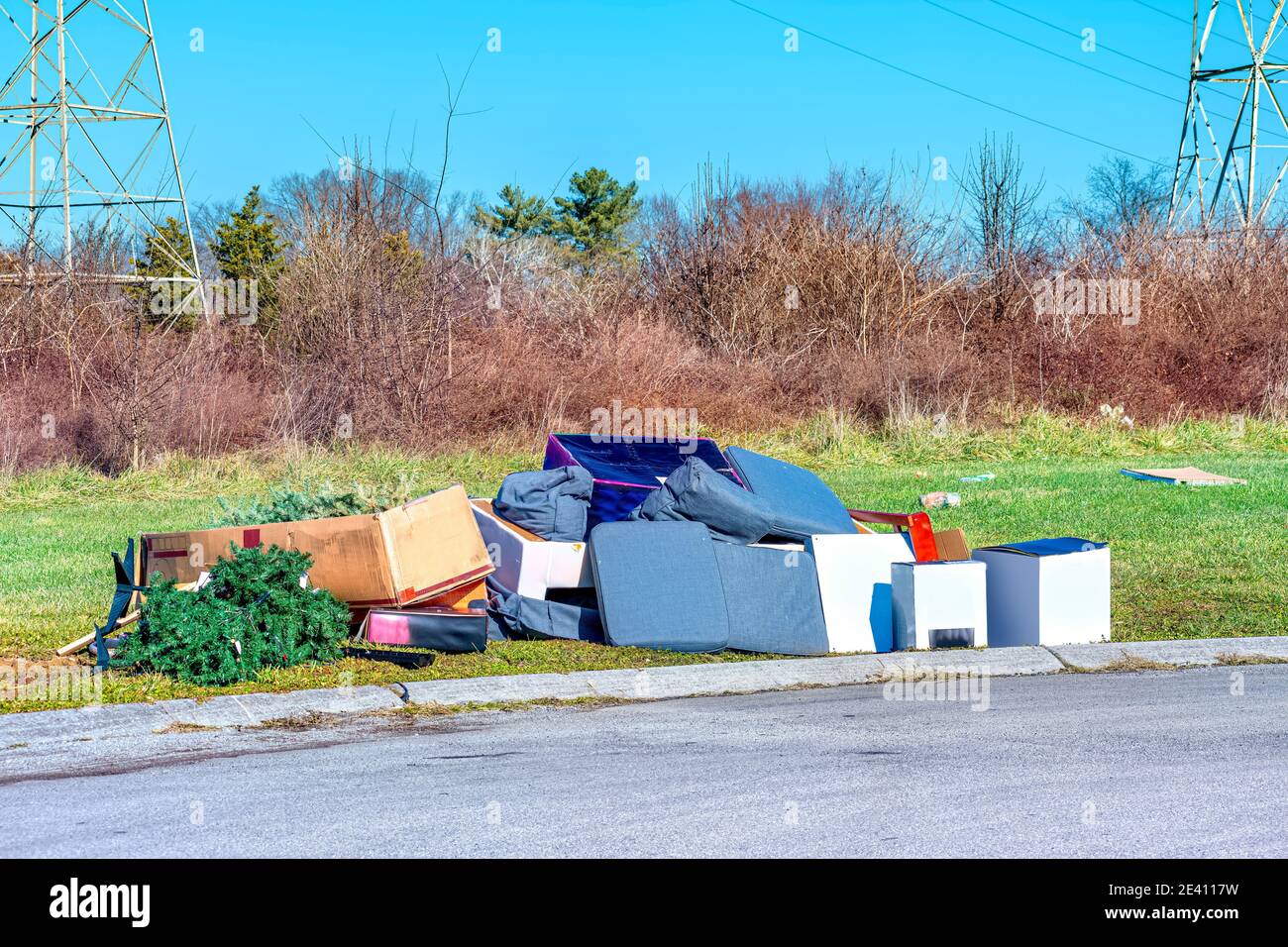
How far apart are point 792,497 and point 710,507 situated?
3.72 ft

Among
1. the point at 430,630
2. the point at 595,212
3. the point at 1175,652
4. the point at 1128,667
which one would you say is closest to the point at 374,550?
the point at 430,630

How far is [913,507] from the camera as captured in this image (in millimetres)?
15086

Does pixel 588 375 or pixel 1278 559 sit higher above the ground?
pixel 588 375

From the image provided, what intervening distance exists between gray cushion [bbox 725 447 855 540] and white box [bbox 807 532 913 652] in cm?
34

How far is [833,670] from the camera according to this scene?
8.00 metres

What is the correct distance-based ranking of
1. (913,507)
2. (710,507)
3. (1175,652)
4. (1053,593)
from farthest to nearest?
(913,507)
(710,507)
(1053,593)
(1175,652)

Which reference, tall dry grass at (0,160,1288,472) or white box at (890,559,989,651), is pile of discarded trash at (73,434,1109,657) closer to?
white box at (890,559,989,651)

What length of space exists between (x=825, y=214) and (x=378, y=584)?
23619 mm

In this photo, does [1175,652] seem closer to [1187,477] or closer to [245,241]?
[1187,477]

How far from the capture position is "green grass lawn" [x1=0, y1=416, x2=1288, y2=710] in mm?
8406

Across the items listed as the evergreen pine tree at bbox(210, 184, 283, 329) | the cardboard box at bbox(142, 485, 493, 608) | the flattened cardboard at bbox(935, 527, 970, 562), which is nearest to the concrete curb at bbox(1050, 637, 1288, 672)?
the flattened cardboard at bbox(935, 527, 970, 562)

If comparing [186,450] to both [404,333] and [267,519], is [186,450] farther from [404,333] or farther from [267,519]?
[267,519]

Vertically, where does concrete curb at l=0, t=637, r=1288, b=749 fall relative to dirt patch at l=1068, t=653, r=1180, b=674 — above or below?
above

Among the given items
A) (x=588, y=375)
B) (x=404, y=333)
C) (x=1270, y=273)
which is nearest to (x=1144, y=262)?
(x=1270, y=273)
